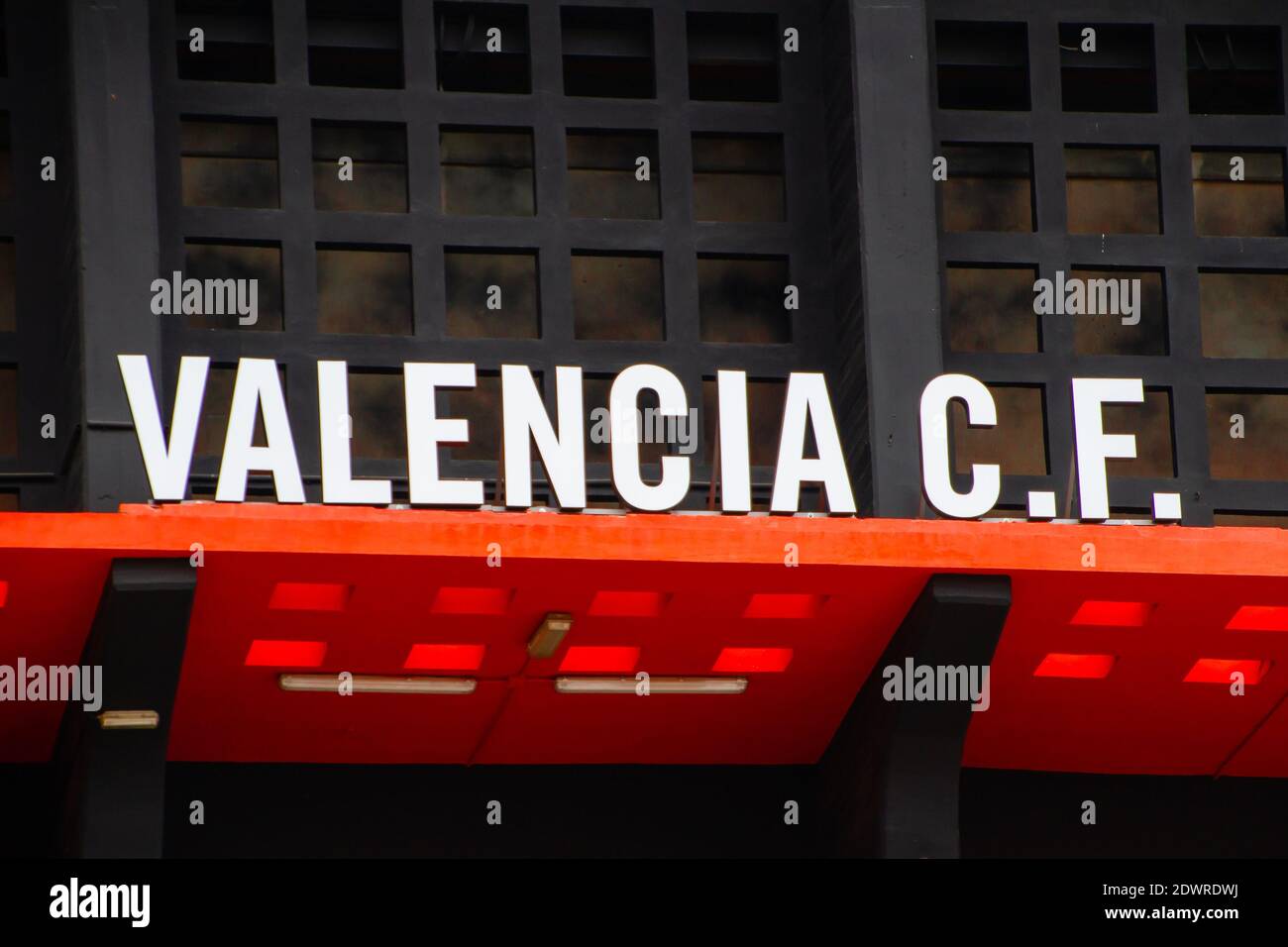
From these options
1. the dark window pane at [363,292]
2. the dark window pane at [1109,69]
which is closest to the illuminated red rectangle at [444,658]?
the dark window pane at [363,292]

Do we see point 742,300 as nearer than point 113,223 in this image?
No

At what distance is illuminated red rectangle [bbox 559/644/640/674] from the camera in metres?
31.5

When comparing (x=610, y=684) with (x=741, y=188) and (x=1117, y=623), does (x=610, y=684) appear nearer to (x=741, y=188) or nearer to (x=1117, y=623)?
(x=1117, y=623)

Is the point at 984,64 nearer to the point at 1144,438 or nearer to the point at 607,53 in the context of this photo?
the point at 607,53

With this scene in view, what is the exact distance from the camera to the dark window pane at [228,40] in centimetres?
3678

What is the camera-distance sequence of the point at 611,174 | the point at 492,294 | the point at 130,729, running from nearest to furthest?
the point at 130,729 < the point at 492,294 < the point at 611,174

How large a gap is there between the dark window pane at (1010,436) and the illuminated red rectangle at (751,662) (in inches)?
222

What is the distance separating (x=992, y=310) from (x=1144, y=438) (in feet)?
9.56

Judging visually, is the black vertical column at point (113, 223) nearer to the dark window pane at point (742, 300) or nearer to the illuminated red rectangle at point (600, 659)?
the illuminated red rectangle at point (600, 659)

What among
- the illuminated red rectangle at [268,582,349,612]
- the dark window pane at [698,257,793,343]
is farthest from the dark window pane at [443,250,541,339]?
the illuminated red rectangle at [268,582,349,612]

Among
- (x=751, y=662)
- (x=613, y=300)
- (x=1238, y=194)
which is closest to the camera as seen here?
(x=751, y=662)

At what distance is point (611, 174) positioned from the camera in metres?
37.4

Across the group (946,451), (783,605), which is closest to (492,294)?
(783,605)
